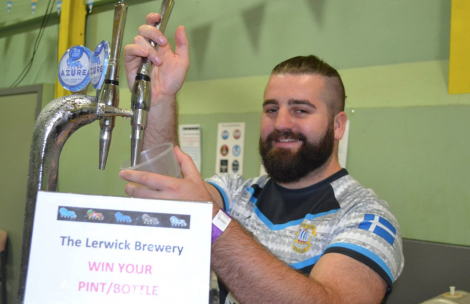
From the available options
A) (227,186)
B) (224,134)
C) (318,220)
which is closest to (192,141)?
(224,134)

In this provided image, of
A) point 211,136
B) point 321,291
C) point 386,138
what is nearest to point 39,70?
point 211,136

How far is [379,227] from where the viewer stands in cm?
88

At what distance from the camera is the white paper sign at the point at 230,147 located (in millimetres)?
1720

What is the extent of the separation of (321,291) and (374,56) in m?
0.98

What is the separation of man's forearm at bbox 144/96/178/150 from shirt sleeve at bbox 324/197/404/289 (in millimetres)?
468

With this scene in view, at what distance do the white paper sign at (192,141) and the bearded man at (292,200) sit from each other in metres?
0.56

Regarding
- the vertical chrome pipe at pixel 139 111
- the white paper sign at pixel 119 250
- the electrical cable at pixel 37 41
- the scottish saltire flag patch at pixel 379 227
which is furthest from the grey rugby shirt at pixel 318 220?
the electrical cable at pixel 37 41

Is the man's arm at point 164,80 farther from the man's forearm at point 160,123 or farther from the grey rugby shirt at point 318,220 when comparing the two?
the grey rugby shirt at point 318,220

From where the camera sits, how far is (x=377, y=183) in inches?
54.7

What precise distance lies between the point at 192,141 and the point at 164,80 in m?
0.93

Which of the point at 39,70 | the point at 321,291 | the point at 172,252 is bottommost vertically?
the point at 321,291

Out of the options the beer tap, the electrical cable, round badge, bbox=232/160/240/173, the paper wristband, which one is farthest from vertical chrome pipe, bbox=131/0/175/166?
the electrical cable

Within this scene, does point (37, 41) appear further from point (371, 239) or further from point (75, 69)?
point (371, 239)

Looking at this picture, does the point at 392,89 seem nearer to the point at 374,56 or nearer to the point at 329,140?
the point at 374,56
